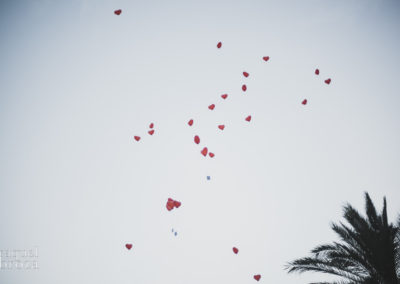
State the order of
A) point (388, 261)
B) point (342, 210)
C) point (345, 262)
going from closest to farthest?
point (388, 261) < point (345, 262) < point (342, 210)

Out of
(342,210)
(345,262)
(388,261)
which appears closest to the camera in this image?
(388,261)

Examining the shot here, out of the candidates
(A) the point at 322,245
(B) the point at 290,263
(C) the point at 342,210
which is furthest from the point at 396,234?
(B) the point at 290,263

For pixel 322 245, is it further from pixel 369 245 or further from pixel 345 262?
pixel 369 245

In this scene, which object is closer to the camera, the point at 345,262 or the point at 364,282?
the point at 364,282

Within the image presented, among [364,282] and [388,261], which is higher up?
[388,261]

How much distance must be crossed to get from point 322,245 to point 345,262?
65 cm

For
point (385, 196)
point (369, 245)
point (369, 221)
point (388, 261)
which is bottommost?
point (388, 261)

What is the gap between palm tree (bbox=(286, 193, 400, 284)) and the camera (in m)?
6.11

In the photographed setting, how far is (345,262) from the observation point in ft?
21.9

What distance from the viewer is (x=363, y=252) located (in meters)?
6.51

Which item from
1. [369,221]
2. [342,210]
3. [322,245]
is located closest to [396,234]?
[369,221]

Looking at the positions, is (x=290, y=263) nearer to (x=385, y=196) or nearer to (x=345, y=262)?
(x=345, y=262)

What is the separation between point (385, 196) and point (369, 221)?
0.99 m

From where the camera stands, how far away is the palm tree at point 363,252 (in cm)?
611
